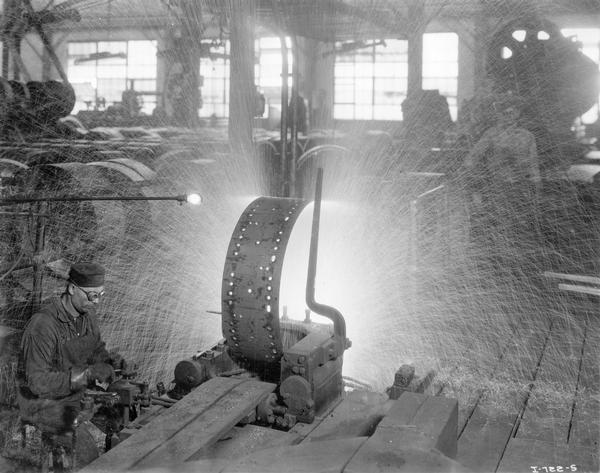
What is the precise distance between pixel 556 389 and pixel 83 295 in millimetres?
2803

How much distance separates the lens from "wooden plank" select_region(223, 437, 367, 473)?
2254 millimetres

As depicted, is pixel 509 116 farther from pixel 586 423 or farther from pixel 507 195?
pixel 586 423

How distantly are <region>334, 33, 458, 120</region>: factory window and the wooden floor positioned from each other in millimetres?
14030

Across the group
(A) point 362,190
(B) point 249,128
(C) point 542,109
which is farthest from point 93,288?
(C) point 542,109

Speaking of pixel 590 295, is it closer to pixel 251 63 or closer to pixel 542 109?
pixel 542 109

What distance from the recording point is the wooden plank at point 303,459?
225 centimetres

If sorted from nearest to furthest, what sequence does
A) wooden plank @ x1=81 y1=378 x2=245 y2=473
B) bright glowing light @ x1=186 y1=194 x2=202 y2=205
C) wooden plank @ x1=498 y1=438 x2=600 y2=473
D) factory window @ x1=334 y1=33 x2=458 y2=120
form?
1. wooden plank @ x1=81 y1=378 x2=245 y2=473
2. wooden plank @ x1=498 y1=438 x2=600 y2=473
3. bright glowing light @ x1=186 y1=194 x2=202 y2=205
4. factory window @ x1=334 y1=33 x2=458 y2=120

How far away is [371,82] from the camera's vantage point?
20.2 m

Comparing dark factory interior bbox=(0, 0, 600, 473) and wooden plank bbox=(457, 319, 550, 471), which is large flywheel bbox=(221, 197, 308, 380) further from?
wooden plank bbox=(457, 319, 550, 471)

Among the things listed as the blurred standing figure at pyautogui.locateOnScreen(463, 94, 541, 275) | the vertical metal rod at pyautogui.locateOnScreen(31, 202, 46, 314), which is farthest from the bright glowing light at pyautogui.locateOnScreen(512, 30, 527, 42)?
the vertical metal rod at pyautogui.locateOnScreen(31, 202, 46, 314)

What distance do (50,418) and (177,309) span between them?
3.38 m

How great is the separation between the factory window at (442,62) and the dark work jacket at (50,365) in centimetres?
1645

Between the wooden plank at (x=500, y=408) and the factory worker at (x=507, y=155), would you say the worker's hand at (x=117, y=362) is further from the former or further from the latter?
the factory worker at (x=507, y=155)

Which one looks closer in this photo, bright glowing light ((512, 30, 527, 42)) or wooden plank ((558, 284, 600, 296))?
wooden plank ((558, 284, 600, 296))
